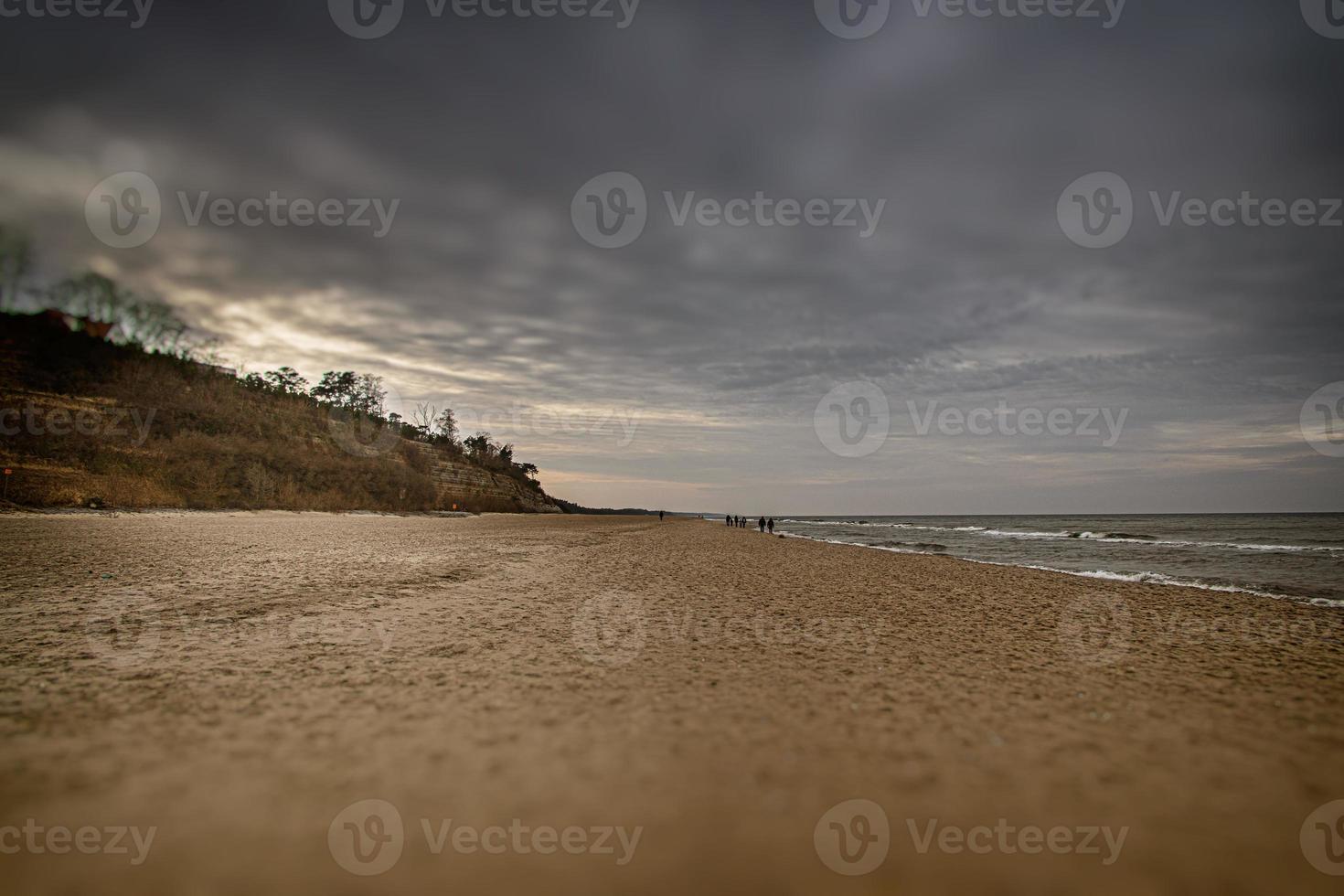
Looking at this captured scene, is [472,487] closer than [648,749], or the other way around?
[648,749]

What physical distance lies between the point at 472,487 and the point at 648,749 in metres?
84.5

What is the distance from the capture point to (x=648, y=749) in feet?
12.7

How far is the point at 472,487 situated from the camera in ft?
270

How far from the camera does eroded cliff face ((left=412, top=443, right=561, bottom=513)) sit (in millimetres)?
74831

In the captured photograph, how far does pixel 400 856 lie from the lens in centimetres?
268

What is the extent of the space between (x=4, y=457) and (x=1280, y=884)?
50.1 metres

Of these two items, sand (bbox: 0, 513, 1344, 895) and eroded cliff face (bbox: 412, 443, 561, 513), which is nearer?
sand (bbox: 0, 513, 1344, 895)

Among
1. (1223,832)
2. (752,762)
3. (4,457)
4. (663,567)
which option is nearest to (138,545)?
(663,567)

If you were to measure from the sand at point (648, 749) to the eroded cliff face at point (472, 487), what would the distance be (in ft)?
229

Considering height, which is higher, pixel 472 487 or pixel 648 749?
pixel 472 487

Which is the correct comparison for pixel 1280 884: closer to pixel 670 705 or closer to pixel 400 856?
pixel 670 705

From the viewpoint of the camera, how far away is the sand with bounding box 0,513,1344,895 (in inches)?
105

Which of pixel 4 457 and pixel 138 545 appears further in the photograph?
pixel 4 457

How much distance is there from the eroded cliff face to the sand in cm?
6970
